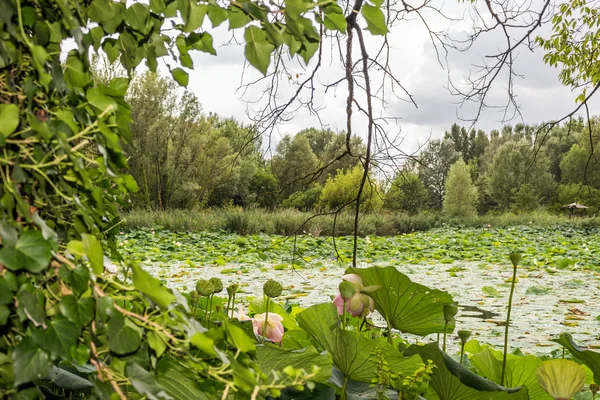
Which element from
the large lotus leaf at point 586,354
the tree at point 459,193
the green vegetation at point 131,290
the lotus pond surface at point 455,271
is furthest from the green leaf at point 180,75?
the tree at point 459,193

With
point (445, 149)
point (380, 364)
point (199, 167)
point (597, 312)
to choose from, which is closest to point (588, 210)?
point (445, 149)

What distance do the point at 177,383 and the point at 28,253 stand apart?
41cm

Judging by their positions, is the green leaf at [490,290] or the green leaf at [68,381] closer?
the green leaf at [68,381]

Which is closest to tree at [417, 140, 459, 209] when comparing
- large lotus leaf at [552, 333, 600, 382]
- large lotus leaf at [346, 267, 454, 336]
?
large lotus leaf at [346, 267, 454, 336]

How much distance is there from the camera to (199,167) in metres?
17.6

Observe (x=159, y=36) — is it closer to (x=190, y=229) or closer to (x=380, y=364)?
(x=380, y=364)

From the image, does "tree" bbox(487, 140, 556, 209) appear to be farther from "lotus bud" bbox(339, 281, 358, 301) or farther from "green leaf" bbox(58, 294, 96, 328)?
"green leaf" bbox(58, 294, 96, 328)

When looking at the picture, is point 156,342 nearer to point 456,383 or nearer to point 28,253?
point 28,253

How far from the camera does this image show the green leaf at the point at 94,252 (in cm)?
34

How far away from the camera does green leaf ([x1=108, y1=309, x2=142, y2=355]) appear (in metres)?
0.36

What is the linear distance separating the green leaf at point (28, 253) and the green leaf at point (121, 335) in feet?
0.20

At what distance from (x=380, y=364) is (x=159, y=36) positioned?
51 centimetres

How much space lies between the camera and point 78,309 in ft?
1.18

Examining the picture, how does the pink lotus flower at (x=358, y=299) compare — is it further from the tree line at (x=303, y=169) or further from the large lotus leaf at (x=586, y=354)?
the tree line at (x=303, y=169)
